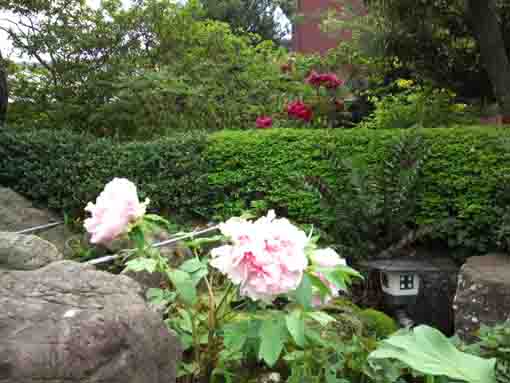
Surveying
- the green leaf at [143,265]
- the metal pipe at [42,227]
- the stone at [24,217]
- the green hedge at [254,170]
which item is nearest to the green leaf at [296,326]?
the green leaf at [143,265]

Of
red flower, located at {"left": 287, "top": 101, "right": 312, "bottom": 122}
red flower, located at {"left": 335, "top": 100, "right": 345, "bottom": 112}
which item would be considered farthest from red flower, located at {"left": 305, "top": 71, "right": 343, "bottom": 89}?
red flower, located at {"left": 287, "top": 101, "right": 312, "bottom": 122}

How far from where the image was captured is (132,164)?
21.7ft

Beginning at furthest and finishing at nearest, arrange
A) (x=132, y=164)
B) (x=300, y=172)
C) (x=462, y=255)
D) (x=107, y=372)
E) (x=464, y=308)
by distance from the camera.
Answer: (x=132, y=164) → (x=300, y=172) → (x=462, y=255) → (x=464, y=308) → (x=107, y=372)

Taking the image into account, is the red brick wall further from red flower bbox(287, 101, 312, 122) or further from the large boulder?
the large boulder

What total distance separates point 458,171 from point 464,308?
5.59 ft

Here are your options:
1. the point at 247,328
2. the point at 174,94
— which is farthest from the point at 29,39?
the point at 247,328

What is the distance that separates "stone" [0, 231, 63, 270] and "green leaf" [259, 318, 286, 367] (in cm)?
157

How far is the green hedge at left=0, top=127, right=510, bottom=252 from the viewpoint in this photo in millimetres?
5324

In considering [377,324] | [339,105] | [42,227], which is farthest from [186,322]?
[339,105]

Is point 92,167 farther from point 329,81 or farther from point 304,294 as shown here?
point 304,294

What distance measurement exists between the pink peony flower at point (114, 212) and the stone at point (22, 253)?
3.66 feet

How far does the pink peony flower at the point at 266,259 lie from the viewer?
147 centimetres

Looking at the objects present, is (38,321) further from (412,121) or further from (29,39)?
(29,39)

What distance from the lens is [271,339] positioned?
1.58m
